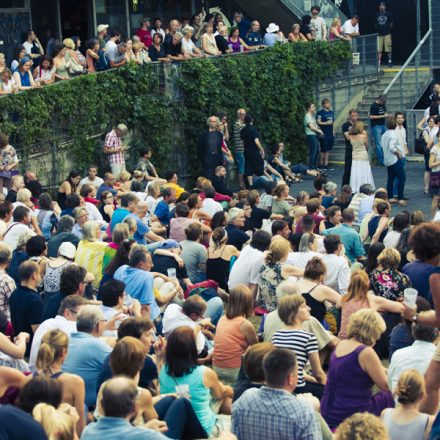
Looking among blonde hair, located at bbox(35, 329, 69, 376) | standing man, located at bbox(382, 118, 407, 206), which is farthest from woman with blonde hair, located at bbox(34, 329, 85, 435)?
standing man, located at bbox(382, 118, 407, 206)

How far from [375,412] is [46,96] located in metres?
12.9

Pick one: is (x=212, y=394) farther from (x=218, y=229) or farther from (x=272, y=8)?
(x=272, y=8)

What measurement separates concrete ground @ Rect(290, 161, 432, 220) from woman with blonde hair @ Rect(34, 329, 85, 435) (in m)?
12.3

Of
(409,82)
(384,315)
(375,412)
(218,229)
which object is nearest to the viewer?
(375,412)

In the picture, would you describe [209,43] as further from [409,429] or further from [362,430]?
[362,430]

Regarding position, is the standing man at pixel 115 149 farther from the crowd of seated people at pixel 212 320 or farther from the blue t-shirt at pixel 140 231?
the blue t-shirt at pixel 140 231

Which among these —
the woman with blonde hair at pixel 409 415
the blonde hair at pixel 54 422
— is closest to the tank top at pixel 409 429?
the woman with blonde hair at pixel 409 415

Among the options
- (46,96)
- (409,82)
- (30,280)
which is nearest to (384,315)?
(30,280)

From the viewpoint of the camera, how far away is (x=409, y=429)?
7215 mm

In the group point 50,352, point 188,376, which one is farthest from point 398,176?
point 50,352

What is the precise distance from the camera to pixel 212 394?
8391mm

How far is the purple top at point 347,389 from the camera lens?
26.9 feet

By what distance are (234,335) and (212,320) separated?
1.79 m

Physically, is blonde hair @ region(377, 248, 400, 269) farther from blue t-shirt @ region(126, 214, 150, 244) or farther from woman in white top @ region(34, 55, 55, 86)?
woman in white top @ region(34, 55, 55, 86)
